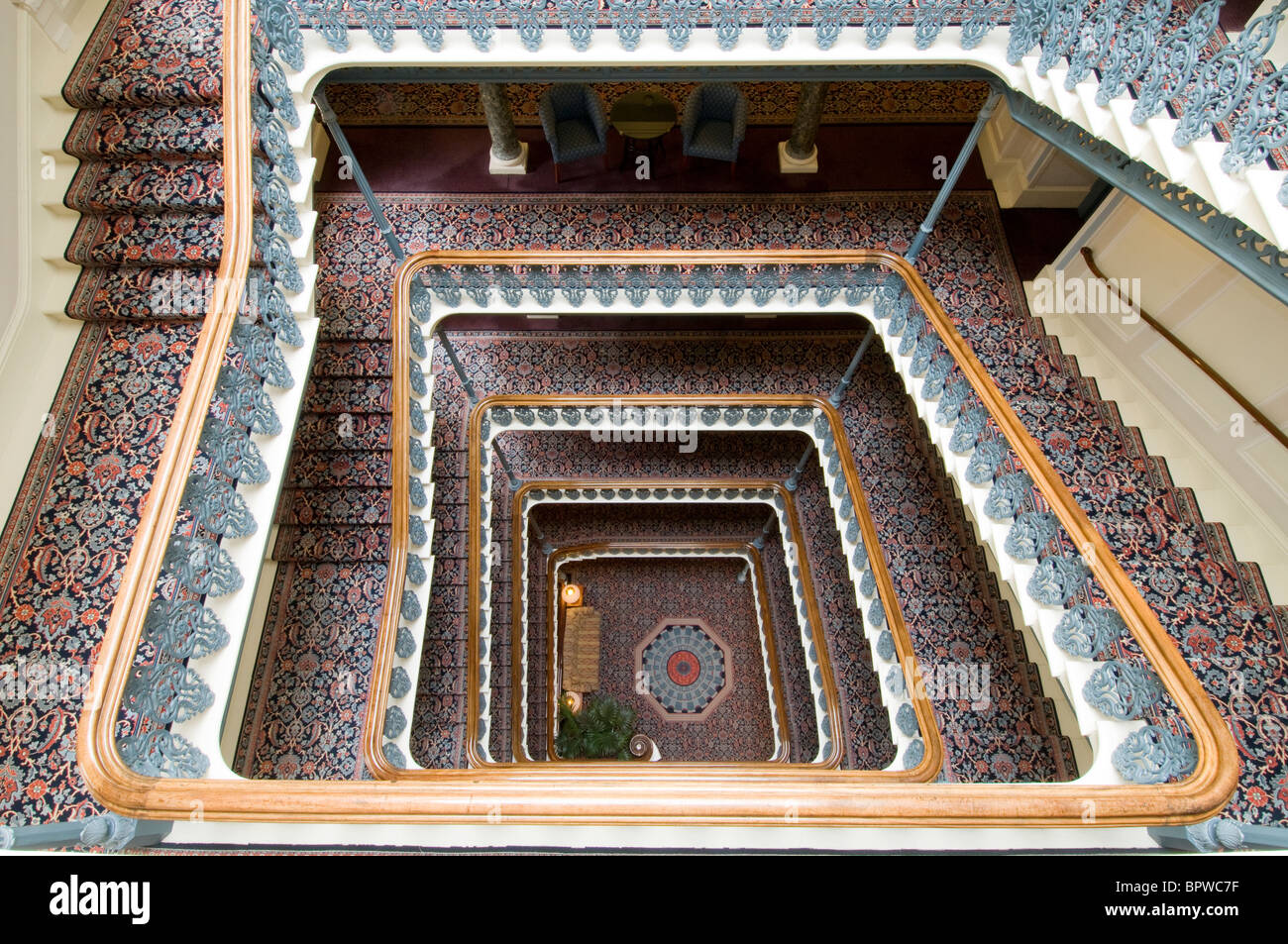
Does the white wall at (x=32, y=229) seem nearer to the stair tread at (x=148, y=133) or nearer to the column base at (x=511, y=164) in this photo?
the stair tread at (x=148, y=133)

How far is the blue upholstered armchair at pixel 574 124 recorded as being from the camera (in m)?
6.73

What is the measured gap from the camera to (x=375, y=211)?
5281mm

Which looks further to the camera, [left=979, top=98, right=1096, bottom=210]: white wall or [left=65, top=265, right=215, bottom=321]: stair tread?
[left=979, top=98, right=1096, bottom=210]: white wall

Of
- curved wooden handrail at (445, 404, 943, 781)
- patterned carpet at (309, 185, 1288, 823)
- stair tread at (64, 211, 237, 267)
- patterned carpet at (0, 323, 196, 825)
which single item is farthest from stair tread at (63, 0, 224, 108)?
curved wooden handrail at (445, 404, 943, 781)

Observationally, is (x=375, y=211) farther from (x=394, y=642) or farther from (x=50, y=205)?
(x=394, y=642)

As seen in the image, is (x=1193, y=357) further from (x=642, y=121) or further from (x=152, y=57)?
(x=152, y=57)

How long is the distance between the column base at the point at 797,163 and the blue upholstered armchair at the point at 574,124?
1.90 m

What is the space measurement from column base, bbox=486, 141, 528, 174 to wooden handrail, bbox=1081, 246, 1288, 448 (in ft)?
18.5

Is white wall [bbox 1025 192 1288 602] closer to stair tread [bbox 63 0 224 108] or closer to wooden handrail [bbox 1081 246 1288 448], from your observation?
wooden handrail [bbox 1081 246 1288 448]

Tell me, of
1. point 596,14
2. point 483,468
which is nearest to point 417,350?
point 483,468

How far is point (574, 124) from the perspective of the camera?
7074 mm

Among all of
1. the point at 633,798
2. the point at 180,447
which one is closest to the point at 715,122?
the point at 180,447

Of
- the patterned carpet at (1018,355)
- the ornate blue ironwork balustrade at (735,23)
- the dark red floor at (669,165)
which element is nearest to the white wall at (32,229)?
the ornate blue ironwork balustrade at (735,23)

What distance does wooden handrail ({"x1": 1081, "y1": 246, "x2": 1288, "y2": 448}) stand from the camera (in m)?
4.42
